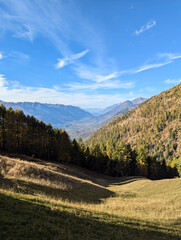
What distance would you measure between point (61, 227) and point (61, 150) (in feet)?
203

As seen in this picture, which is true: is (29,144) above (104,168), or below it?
above

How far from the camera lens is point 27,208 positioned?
9.81 m

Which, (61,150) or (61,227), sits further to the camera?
(61,150)

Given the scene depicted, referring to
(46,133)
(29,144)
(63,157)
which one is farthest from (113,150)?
(29,144)

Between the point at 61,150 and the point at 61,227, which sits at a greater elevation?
the point at 61,150

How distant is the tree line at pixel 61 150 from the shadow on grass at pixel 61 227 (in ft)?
159

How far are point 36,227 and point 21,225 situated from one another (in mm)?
746

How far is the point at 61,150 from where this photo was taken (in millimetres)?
68688

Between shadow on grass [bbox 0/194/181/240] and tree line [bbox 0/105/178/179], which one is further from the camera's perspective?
tree line [bbox 0/105/178/179]

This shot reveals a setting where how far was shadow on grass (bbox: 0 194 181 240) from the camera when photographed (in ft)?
23.3

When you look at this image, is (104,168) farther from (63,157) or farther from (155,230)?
(155,230)

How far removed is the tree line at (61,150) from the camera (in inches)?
2093

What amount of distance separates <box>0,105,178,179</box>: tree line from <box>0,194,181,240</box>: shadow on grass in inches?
1906

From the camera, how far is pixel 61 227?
337 inches
